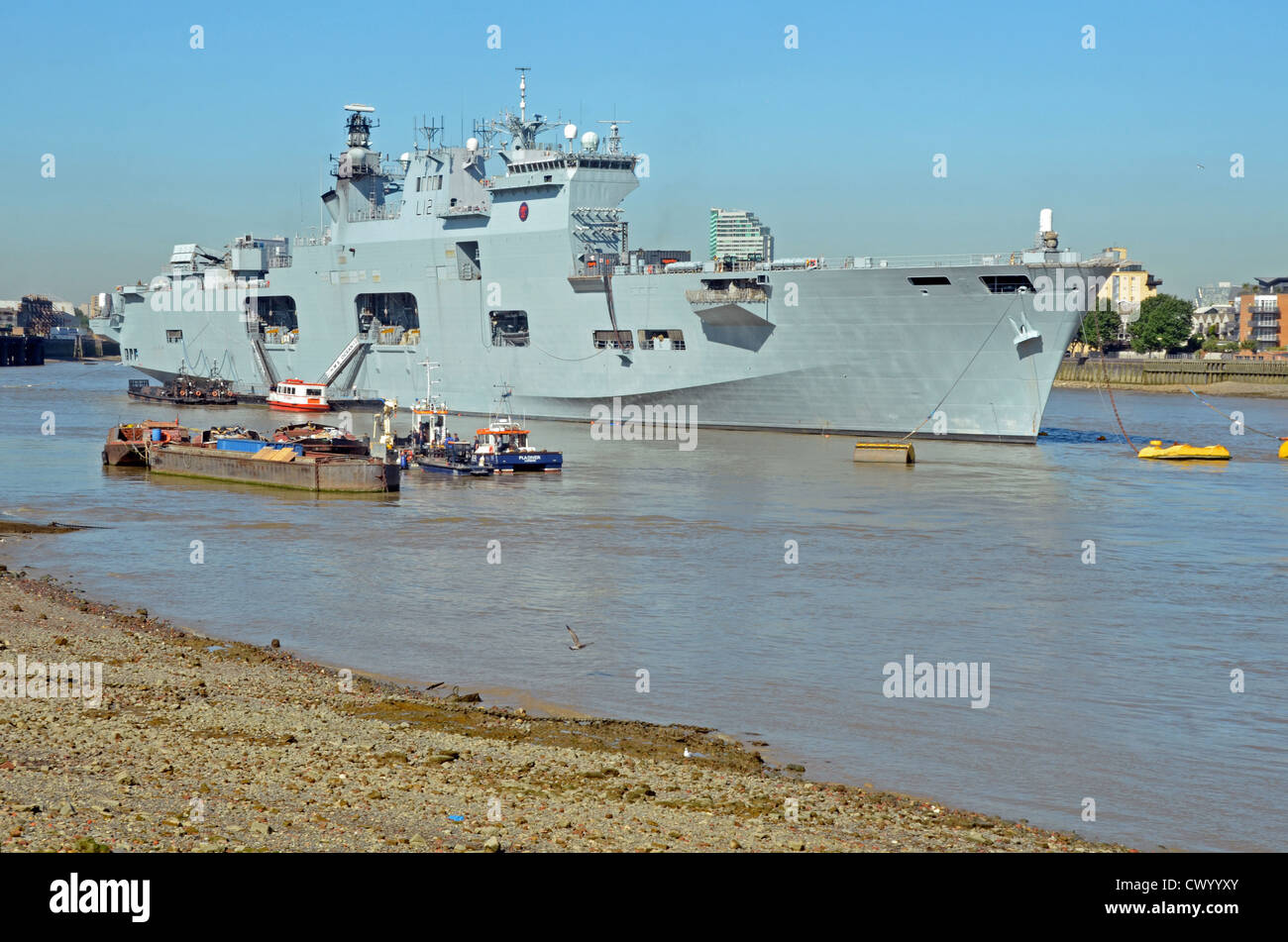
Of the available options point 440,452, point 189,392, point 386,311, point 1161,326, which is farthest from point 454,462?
point 1161,326

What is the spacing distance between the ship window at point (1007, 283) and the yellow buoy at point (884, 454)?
17.1ft

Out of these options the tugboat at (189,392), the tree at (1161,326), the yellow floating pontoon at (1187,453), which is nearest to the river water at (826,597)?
the yellow floating pontoon at (1187,453)

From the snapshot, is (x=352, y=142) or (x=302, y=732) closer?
(x=302, y=732)

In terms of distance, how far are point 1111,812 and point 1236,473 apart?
93.1 feet

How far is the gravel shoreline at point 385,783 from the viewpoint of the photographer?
26.6ft

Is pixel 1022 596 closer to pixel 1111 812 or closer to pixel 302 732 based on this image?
pixel 1111 812

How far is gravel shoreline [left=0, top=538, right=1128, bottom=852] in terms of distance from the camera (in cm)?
811

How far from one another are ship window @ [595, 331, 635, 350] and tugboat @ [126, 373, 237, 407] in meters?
26.3

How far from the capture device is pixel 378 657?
15.3m

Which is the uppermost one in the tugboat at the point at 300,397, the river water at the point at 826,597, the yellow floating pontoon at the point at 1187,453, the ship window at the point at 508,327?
the ship window at the point at 508,327

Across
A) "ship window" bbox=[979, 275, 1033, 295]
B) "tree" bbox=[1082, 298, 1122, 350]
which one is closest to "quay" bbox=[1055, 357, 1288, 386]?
"tree" bbox=[1082, 298, 1122, 350]

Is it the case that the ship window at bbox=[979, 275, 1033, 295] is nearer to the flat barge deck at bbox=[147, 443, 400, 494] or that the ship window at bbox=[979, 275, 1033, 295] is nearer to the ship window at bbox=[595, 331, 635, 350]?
the ship window at bbox=[595, 331, 635, 350]

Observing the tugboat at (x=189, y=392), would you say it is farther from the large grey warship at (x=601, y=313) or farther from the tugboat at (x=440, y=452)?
the tugboat at (x=440, y=452)
